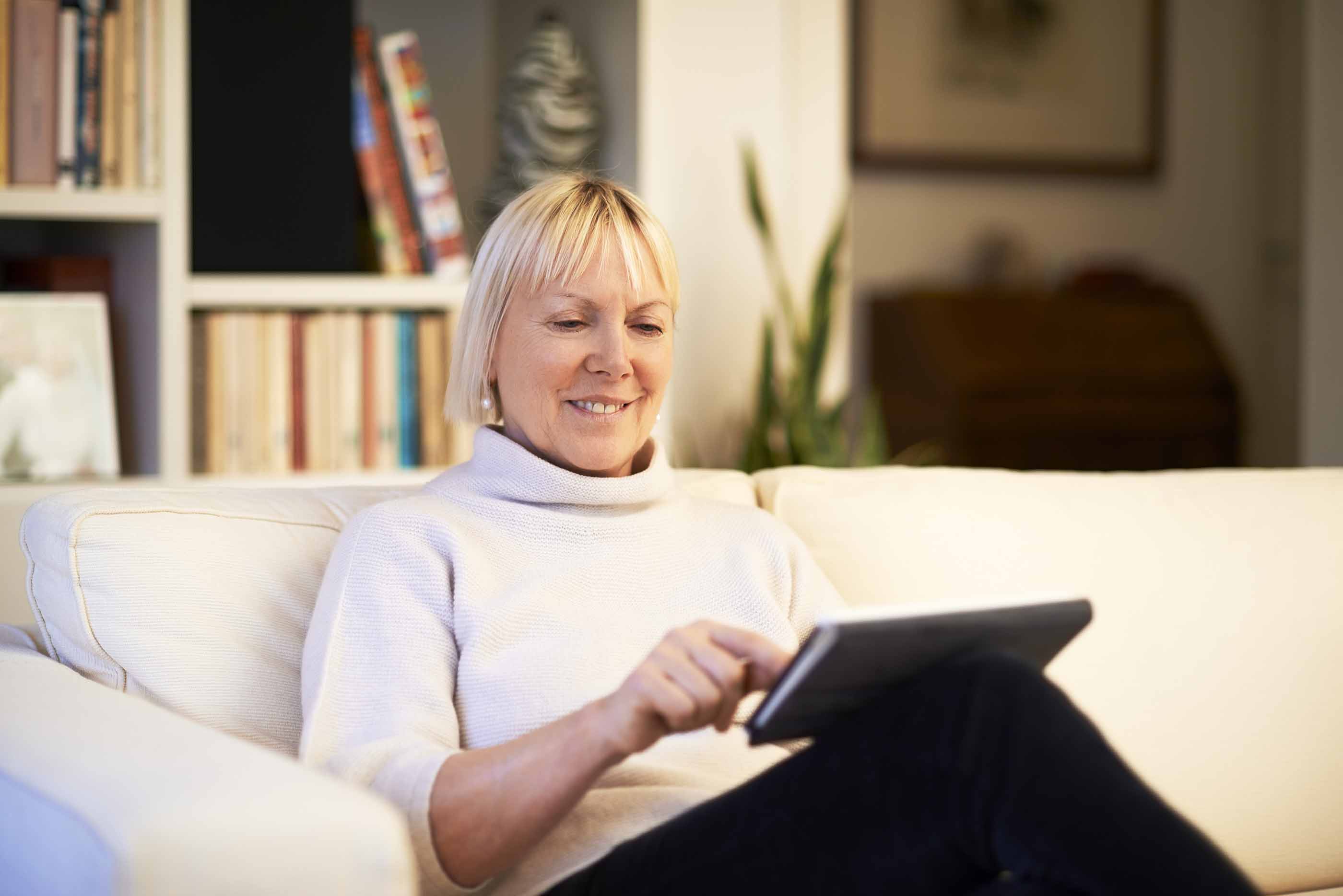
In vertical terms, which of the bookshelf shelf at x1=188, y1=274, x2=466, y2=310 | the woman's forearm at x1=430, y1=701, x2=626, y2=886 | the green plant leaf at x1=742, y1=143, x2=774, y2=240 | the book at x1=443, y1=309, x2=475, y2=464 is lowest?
the woman's forearm at x1=430, y1=701, x2=626, y2=886

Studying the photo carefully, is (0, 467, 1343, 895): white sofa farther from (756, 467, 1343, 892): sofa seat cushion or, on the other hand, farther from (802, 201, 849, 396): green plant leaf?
(802, 201, 849, 396): green plant leaf

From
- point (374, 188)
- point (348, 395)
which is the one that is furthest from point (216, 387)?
point (374, 188)

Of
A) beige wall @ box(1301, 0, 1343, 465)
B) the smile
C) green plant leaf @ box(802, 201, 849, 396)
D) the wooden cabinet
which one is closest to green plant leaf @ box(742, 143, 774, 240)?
green plant leaf @ box(802, 201, 849, 396)

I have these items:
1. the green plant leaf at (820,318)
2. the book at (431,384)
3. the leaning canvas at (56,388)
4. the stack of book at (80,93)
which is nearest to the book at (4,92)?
the stack of book at (80,93)

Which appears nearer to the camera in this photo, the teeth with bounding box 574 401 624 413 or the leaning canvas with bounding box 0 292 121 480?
the teeth with bounding box 574 401 624 413

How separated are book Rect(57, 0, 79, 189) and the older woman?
4.05ft

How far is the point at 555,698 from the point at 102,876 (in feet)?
1.58

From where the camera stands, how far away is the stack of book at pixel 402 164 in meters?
2.60

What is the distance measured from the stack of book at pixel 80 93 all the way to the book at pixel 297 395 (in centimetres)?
35

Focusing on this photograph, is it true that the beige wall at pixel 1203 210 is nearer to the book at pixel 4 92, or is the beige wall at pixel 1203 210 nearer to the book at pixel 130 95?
the book at pixel 130 95

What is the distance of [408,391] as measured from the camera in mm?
2646

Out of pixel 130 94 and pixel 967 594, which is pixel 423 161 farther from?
pixel 967 594

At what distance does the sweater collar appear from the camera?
4.50 ft

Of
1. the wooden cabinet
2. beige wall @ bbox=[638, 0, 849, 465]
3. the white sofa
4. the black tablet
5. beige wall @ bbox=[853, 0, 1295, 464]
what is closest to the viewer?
the black tablet
